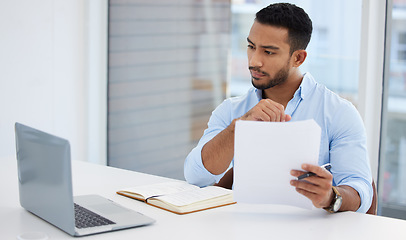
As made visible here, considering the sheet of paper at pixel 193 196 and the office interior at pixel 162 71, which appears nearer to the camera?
the sheet of paper at pixel 193 196

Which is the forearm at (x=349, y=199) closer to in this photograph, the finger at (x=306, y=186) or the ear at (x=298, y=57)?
the finger at (x=306, y=186)

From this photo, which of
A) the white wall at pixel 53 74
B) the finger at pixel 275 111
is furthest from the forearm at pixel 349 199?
the white wall at pixel 53 74

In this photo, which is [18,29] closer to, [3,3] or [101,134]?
[3,3]

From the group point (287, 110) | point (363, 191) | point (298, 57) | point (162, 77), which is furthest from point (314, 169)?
point (162, 77)

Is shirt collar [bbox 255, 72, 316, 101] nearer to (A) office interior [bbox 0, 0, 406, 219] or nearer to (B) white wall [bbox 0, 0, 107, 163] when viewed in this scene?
(A) office interior [bbox 0, 0, 406, 219]

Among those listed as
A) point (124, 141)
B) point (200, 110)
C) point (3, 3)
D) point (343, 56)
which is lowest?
point (124, 141)

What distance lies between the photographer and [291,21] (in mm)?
2207

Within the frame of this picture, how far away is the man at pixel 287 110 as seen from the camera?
1.94 m

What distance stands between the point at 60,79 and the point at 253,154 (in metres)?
2.52

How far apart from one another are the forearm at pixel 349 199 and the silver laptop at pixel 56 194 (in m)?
0.62

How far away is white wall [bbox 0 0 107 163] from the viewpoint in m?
3.46

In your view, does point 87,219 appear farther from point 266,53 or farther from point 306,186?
point 266,53

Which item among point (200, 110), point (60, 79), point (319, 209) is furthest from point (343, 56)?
point (60, 79)

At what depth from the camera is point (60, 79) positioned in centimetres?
383
